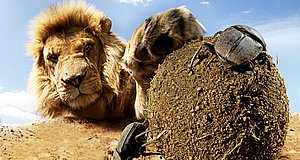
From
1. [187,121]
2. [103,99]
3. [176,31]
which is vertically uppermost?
[176,31]

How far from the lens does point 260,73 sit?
1913 millimetres

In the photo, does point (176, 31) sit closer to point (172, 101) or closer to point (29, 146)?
point (172, 101)

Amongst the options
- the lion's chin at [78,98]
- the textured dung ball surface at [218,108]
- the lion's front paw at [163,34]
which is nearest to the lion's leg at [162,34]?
the lion's front paw at [163,34]

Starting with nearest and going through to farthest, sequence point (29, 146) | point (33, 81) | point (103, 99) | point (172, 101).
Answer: point (172, 101)
point (29, 146)
point (103, 99)
point (33, 81)

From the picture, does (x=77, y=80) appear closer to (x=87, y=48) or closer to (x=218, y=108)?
(x=87, y=48)

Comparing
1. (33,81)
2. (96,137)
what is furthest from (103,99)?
(33,81)

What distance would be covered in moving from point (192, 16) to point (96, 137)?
1844mm

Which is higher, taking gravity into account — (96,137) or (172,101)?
(172,101)

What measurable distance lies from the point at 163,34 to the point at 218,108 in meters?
0.65

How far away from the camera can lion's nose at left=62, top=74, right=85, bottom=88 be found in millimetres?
3404

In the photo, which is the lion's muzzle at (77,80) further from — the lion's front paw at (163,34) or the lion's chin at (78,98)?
the lion's front paw at (163,34)

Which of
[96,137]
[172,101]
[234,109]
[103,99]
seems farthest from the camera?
[103,99]

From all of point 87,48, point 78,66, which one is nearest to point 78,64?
point 78,66

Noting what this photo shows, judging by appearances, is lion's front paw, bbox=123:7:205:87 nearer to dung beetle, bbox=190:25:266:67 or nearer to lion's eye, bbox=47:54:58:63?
dung beetle, bbox=190:25:266:67
